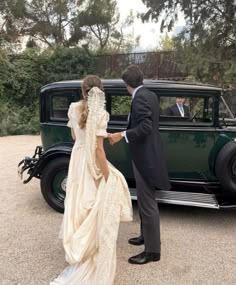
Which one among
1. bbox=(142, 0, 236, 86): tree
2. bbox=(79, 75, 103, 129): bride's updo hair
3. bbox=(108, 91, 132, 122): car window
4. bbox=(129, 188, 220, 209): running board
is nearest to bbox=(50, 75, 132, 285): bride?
bbox=(79, 75, 103, 129): bride's updo hair

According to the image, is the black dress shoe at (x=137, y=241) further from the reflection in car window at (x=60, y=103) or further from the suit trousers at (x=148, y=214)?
the reflection in car window at (x=60, y=103)

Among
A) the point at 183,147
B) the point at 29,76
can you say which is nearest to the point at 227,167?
the point at 183,147

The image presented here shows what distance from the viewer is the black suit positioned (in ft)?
11.1

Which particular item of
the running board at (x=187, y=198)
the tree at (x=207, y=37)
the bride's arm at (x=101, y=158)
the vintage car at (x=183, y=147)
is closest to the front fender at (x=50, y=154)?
the vintage car at (x=183, y=147)

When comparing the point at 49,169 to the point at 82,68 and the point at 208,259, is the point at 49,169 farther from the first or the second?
the point at 82,68

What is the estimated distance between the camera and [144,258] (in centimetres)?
363

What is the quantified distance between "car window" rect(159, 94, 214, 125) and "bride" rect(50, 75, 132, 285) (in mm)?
1922

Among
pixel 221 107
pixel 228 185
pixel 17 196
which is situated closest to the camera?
pixel 228 185

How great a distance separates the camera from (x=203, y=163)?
16.0 ft

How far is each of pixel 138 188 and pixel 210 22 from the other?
1213 cm

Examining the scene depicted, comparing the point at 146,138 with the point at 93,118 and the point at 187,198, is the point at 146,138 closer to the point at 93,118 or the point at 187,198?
the point at 93,118

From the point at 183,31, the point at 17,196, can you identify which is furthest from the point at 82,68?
the point at 17,196

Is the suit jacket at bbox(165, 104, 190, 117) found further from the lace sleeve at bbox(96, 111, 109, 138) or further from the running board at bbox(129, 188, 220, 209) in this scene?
the lace sleeve at bbox(96, 111, 109, 138)

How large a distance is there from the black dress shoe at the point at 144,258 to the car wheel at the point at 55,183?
1.73 meters
